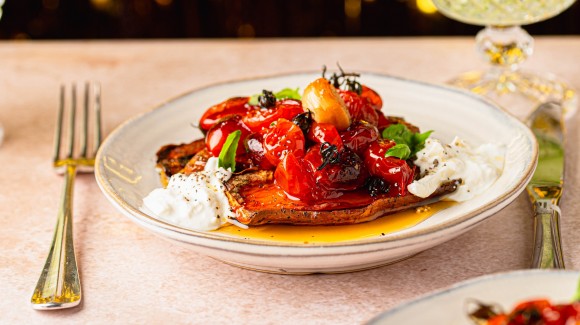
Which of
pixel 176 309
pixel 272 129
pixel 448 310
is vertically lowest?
pixel 176 309

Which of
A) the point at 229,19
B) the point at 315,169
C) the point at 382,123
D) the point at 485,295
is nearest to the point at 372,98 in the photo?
the point at 382,123

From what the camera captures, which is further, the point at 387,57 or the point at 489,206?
the point at 387,57

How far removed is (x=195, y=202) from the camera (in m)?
1.39

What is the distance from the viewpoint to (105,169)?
1.52m

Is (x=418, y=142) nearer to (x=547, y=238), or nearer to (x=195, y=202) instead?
(x=547, y=238)

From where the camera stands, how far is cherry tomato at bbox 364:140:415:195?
141 cm

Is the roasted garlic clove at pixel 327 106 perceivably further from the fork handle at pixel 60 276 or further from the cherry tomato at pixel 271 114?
the fork handle at pixel 60 276

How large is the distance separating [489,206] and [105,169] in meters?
0.77

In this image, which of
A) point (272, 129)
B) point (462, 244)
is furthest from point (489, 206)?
point (272, 129)

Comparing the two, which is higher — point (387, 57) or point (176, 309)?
point (387, 57)

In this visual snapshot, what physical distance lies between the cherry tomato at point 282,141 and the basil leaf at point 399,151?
0.17 metres

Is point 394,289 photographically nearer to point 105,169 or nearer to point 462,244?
point 462,244

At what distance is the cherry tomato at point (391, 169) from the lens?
1412 millimetres

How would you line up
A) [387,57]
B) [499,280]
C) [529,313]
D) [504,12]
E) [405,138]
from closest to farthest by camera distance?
1. [529,313]
2. [499,280]
3. [405,138]
4. [504,12]
5. [387,57]
